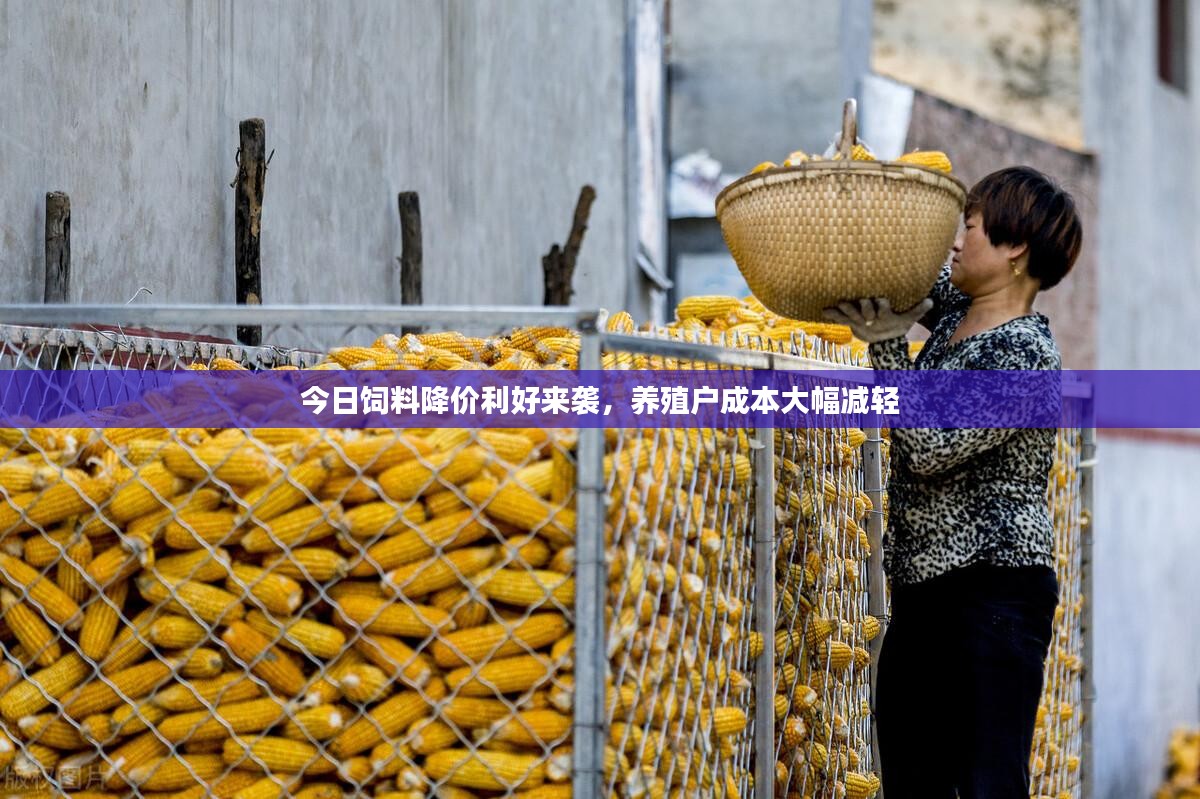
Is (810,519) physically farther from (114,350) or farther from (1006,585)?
(114,350)

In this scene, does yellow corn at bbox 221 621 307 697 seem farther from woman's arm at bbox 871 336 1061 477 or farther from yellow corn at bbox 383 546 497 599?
woman's arm at bbox 871 336 1061 477

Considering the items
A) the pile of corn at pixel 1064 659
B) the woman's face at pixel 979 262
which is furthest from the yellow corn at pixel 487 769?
the pile of corn at pixel 1064 659

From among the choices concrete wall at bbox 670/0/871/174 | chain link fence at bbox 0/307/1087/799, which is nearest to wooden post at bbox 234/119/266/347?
chain link fence at bbox 0/307/1087/799

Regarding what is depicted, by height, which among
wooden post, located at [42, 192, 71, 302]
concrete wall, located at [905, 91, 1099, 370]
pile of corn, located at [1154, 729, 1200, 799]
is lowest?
pile of corn, located at [1154, 729, 1200, 799]

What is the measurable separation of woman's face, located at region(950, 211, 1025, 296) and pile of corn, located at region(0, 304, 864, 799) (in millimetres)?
1030

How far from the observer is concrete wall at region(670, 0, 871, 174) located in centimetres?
1327

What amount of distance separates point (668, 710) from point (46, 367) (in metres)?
2.15

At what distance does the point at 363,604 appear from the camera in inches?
109

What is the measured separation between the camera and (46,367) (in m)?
4.00

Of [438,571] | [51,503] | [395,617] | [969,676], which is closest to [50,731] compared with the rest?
[51,503]

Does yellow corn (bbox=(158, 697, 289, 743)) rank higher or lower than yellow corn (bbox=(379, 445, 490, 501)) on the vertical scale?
lower

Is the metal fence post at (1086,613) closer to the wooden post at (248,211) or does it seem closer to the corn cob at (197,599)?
the wooden post at (248,211)

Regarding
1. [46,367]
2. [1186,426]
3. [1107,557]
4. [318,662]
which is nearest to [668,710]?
[318,662]

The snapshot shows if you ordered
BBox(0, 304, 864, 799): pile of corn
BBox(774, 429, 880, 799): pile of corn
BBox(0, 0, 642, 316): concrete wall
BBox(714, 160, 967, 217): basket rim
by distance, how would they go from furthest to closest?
1. BBox(0, 0, 642, 316): concrete wall
2. BBox(774, 429, 880, 799): pile of corn
3. BBox(714, 160, 967, 217): basket rim
4. BBox(0, 304, 864, 799): pile of corn
